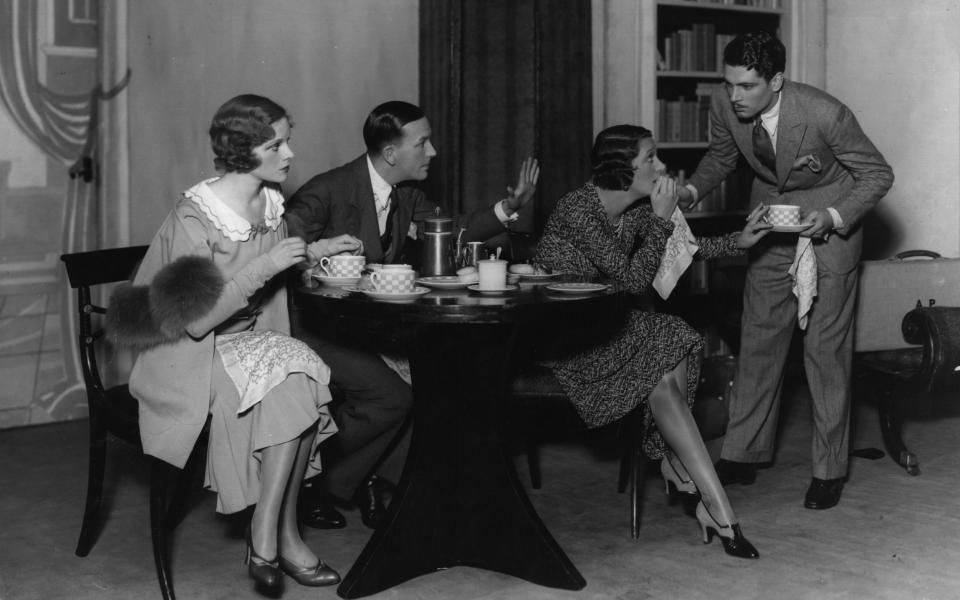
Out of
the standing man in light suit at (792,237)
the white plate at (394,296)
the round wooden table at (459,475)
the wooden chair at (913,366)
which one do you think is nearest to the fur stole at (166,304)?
the round wooden table at (459,475)

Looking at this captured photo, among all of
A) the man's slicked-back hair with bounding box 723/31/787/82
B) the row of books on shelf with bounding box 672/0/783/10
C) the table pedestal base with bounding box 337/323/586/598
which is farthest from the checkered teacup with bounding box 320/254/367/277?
the row of books on shelf with bounding box 672/0/783/10

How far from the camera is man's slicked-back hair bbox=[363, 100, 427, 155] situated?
3.26 meters

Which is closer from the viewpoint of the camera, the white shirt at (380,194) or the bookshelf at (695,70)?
the white shirt at (380,194)

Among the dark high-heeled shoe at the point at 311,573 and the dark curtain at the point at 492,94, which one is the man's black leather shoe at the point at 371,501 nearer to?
the dark high-heeled shoe at the point at 311,573

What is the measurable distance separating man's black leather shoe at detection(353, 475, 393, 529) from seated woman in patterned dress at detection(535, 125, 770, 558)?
67 cm

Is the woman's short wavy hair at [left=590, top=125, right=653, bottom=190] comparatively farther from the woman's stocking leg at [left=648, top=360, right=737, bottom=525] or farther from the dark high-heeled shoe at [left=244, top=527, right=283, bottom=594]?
the dark high-heeled shoe at [left=244, top=527, right=283, bottom=594]

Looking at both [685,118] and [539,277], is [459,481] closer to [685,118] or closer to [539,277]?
[539,277]

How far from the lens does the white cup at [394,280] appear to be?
2576 mm

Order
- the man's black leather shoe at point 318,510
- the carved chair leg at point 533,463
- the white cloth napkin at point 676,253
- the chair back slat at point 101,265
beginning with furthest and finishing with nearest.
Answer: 1. the carved chair leg at point 533,463
2. the white cloth napkin at point 676,253
3. the man's black leather shoe at point 318,510
4. the chair back slat at point 101,265

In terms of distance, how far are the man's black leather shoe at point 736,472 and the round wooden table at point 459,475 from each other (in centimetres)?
108

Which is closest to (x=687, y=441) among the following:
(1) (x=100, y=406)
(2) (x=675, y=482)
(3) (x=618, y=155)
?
(2) (x=675, y=482)

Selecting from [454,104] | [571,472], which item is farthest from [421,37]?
[571,472]

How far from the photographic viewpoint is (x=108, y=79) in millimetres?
4273

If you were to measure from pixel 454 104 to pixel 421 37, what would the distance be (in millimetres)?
400
